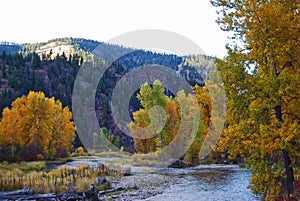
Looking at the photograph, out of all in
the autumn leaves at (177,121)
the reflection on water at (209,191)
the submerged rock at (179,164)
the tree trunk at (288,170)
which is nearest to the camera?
the tree trunk at (288,170)

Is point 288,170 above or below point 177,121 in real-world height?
below

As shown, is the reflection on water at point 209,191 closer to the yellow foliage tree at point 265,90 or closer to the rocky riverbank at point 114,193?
the rocky riverbank at point 114,193

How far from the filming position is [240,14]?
14086mm

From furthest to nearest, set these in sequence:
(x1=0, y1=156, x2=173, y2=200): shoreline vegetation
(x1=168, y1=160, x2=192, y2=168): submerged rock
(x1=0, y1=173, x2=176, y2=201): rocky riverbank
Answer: (x1=168, y1=160, x2=192, y2=168): submerged rock, (x1=0, y1=156, x2=173, y2=200): shoreline vegetation, (x1=0, y1=173, x2=176, y2=201): rocky riverbank

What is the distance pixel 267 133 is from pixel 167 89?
144543 millimetres

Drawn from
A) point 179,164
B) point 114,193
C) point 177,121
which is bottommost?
point 179,164

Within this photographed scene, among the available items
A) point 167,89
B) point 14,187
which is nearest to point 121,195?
point 14,187

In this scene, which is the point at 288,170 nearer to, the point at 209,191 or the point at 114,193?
the point at 209,191

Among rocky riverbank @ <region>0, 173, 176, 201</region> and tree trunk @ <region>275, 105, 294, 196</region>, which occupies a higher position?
tree trunk @ <region>275, 105, 294, 196</region>

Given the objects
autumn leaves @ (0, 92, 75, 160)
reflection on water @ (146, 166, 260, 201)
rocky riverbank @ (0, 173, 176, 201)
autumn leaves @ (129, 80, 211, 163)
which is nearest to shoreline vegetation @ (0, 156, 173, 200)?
rocky riverbank @ (0, 173, 176, 201)

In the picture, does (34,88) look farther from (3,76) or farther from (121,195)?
(121,195)

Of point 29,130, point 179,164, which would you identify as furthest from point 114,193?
point 29,130

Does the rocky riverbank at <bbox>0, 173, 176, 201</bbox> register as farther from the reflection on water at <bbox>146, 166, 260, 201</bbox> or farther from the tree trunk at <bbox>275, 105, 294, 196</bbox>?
the tree trunk at <bbox>275, 105, 294, 196</bbox>

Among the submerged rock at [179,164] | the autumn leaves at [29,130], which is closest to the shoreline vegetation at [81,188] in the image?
the submerged rock at [179,164]
